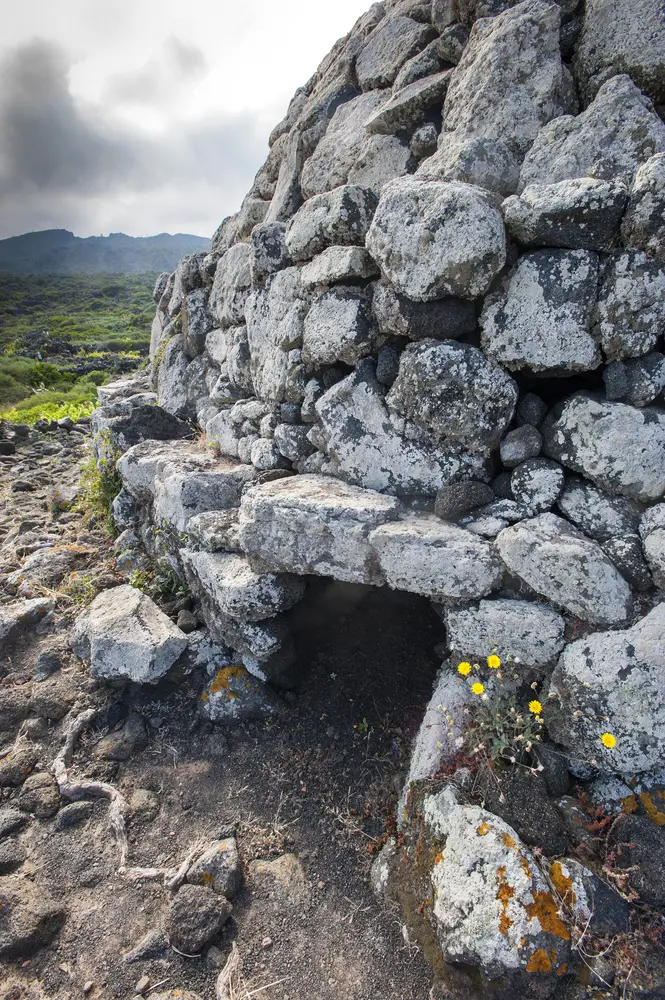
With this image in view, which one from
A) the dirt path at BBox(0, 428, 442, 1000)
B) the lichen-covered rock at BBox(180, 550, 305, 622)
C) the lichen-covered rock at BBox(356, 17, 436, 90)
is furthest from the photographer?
the lichen-covered rock at BBox(356, 17, 436, 90)

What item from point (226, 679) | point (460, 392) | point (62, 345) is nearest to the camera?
point (460, 392)

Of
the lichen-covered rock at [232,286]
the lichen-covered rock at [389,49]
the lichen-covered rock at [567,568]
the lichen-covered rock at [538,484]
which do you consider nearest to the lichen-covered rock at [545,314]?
the lichen-covered rock at [538,484]

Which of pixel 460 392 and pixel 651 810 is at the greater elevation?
pixel 460 392

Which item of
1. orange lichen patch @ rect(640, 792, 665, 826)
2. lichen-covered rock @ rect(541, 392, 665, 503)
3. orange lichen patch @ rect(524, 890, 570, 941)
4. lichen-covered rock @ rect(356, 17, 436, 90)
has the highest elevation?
lichen-covered rock @ rect(356, 17, 436, 90)

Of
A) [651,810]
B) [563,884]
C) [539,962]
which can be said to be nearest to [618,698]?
[651,810]

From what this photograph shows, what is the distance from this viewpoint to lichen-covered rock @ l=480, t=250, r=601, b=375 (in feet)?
12.0

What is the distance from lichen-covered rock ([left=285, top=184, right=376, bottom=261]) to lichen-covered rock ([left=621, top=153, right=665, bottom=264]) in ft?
7.13

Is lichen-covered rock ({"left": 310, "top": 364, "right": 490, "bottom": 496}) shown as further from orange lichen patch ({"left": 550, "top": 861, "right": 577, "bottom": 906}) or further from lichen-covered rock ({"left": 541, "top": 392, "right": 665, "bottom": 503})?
orange lichen patch ({"left": 550, "top": 861, "right": 577, "bottom": 906})

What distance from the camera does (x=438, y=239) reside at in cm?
372

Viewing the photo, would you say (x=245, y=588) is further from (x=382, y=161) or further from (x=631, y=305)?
(x=382, y=161)

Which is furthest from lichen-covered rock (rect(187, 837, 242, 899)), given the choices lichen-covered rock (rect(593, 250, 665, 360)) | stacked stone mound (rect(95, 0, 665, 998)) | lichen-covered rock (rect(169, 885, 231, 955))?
lichen-covered rock (rect(593, 250, 665, 360))

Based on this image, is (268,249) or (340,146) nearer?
Answer: (268,249)

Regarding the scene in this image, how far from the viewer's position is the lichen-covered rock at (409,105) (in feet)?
17.0

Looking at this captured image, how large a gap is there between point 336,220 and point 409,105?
1755 millimetres
